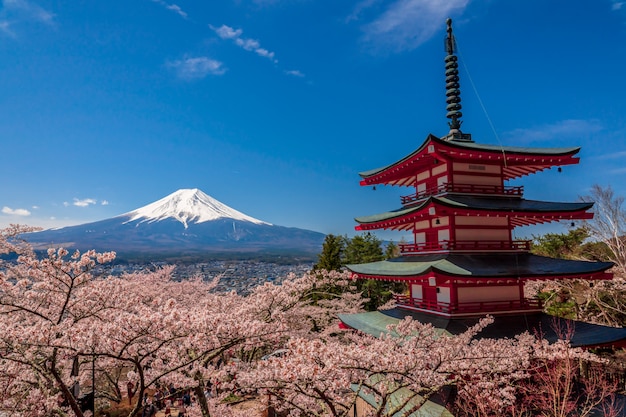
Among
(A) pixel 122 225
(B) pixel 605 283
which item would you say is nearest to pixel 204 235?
(A) pixel 122 225

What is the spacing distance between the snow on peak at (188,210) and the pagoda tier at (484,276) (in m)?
88.3

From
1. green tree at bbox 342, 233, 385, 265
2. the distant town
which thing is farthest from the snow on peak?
green tree at bbox 342, 233, 385, 265

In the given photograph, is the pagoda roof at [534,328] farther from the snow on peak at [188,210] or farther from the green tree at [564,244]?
the snow on peak at [188,210]

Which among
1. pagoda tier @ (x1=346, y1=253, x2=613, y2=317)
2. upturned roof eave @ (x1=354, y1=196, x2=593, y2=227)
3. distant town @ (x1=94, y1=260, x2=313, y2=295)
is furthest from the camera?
distant town @ (x1=94, y1=260, x2=313, y2=295)

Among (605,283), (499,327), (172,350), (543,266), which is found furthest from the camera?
(605,283)

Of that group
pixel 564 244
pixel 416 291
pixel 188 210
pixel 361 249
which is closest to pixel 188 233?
pixel 188 210

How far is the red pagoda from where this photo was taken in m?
10.0

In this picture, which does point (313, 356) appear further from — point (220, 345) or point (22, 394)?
point (22, 394)

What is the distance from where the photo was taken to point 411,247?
12820 millimetres

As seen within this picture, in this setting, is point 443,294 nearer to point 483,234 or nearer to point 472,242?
point 472,242

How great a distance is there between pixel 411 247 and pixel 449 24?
8117 millimetres

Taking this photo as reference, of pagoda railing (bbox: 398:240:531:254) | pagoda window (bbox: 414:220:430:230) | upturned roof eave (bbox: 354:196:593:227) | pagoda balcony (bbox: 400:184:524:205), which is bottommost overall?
pagoda railing (bbox: 398:240:531:254)

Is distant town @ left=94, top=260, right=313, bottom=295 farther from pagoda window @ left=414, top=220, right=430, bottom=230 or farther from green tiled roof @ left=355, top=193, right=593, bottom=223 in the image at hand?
green tiled roof @ left=355, top=193, right=593, bottom=223

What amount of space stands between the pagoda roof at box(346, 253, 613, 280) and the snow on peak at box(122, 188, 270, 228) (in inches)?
3460
